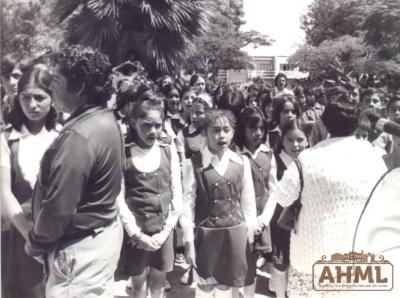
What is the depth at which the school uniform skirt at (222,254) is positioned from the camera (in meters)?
2.27

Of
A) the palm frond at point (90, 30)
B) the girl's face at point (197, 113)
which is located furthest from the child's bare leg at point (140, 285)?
the palm frond at point (90, 30)

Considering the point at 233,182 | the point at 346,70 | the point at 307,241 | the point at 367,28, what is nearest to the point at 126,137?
the point at 233,182

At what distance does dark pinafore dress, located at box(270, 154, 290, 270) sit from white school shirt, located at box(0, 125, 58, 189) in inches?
42.8

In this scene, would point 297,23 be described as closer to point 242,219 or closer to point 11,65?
point 242,219

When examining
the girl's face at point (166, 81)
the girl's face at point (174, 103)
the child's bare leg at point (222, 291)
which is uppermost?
the girl's face at point (166, 81)

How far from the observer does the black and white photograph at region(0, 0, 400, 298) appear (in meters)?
1.87

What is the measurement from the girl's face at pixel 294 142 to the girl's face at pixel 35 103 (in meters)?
1.15

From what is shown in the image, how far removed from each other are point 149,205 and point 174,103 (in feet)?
2.71

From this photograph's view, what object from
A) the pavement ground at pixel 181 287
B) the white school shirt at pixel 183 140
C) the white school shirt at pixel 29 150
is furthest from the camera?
the pavement ground at pixel 181 287

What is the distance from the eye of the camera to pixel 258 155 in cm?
239

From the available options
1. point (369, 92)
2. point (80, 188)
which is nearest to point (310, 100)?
point (369, 92)

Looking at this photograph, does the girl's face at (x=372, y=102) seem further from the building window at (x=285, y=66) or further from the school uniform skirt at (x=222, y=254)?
the school uniform skirt at (x=222, y=254)

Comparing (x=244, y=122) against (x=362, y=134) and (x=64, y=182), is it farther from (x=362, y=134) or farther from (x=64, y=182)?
(x=64, y=182)
